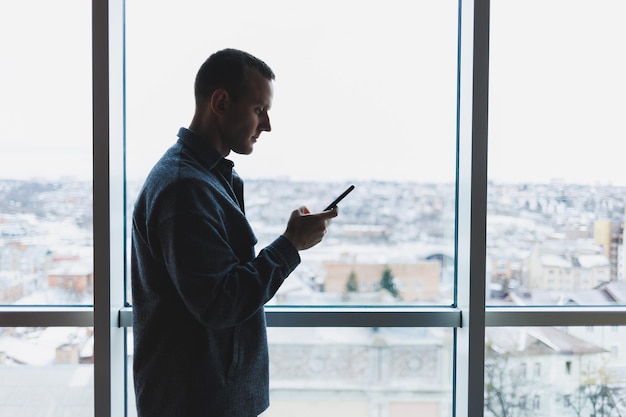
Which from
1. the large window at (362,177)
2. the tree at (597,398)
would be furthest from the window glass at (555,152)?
the tree at (597,398)

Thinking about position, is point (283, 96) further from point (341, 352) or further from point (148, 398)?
point (148, 398)

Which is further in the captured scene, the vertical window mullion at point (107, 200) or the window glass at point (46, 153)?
the window glass at point (46, 153)

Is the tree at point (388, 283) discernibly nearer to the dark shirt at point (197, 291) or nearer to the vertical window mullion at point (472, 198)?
the vertical window mullion at point (472, 198)

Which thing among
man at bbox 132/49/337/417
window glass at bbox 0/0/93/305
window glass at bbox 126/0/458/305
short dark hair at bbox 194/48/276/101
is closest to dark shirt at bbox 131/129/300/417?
man at bbox 132/49/337/417

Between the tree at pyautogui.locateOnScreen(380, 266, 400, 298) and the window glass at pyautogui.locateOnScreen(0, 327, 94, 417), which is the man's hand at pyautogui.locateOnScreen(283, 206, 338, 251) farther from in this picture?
the window glass at pyautogui.locateOnScreen(0, 327, 94, 417)

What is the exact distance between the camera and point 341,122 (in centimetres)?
170

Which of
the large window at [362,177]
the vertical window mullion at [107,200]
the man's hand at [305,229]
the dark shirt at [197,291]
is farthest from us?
the large window at [362,177]

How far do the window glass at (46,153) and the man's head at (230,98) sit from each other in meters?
0.65

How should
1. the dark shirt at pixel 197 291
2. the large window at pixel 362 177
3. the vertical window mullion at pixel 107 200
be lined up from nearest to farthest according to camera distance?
the dark shirt at pixel 197 291 < the vertical window mullion at pixel 107 200 < the large window at pixel 362 177

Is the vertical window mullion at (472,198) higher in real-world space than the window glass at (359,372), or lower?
higher

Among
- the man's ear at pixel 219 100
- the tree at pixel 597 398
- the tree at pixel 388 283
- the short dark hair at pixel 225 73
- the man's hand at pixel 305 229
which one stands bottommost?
the tree at pixel 597 398

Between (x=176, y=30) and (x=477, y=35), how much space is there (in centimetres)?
94

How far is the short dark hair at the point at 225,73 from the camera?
3.99 ft

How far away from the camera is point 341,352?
1.73 metres
